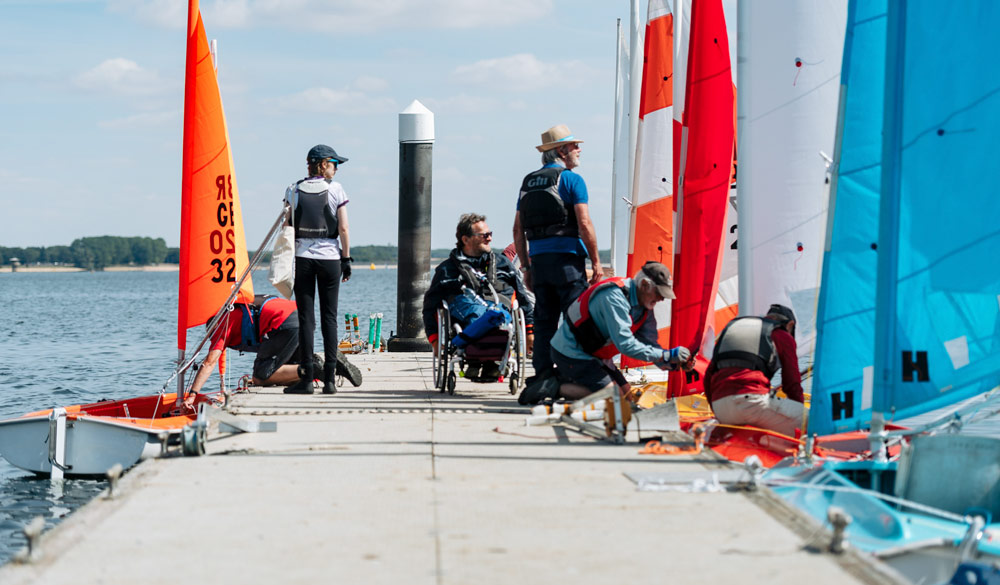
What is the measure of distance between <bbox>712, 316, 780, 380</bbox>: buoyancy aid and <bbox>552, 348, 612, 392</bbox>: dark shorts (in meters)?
0.81

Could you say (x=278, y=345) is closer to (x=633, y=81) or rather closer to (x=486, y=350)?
(x=486, y=350)

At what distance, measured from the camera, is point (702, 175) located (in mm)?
8430

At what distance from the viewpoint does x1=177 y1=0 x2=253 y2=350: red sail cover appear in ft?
30.8

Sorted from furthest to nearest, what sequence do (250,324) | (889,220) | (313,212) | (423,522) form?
(250,324) < (313,212) < (889,220) < (423,522)

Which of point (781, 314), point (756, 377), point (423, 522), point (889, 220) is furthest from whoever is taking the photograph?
point (781, 314)

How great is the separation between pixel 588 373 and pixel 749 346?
105 cm

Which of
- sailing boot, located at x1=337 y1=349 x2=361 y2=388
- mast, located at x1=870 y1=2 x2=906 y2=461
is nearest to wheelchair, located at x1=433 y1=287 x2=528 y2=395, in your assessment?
sailing boot, located at x1=337 y1=349 x2=361 y2=388

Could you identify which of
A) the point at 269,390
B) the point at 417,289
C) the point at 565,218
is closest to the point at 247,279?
the point at 269,390

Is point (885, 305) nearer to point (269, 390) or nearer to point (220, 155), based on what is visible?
point (269, 390)

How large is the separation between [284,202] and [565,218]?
2.15 m

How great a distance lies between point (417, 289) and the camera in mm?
14695

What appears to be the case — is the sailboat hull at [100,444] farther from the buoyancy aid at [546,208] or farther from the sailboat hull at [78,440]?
the buoyancy aid at [546,208]

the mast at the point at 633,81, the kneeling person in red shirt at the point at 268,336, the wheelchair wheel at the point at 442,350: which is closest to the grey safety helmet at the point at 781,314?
the wheelchair wheel at the point at 442,350

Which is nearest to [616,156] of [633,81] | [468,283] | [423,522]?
[633,81]
